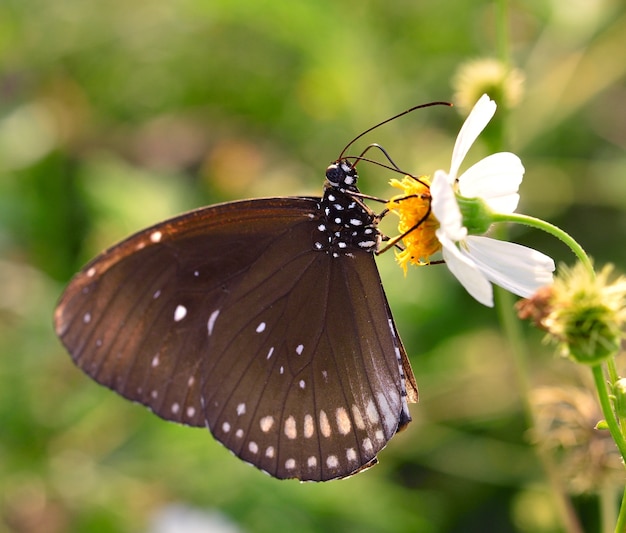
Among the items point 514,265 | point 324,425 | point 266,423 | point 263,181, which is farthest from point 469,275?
point 263,181

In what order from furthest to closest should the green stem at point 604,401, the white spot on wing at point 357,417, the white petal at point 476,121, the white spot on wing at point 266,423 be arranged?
the white spot on wing at point 266,423 < the white spot on wing at point 357,417 < the white petal at point 476,121 < the green stem at point 604,401

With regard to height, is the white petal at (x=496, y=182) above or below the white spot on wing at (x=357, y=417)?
above

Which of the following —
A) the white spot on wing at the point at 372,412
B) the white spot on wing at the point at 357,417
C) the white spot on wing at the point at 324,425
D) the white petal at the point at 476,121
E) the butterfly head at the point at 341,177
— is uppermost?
the white petal at the point at 476,121

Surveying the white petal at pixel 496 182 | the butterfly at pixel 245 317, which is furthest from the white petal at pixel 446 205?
the butterfly at pixel 245 317

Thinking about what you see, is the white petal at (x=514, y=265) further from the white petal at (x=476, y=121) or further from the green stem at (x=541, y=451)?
the green stem at (x=541, y=451)

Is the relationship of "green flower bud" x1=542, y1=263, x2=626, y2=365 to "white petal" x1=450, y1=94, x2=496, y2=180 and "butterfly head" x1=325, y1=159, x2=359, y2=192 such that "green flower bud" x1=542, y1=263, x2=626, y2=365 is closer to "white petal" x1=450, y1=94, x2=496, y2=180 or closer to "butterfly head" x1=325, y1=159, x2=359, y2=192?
"white petal" x1=450, y1=94, x2=496, y2=180

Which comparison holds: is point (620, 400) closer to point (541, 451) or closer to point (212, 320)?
point (541, 451)

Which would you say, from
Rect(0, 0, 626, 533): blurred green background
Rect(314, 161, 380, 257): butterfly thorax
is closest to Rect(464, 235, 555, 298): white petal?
Rect(314, 161, 380, 257): butterfly thorax
